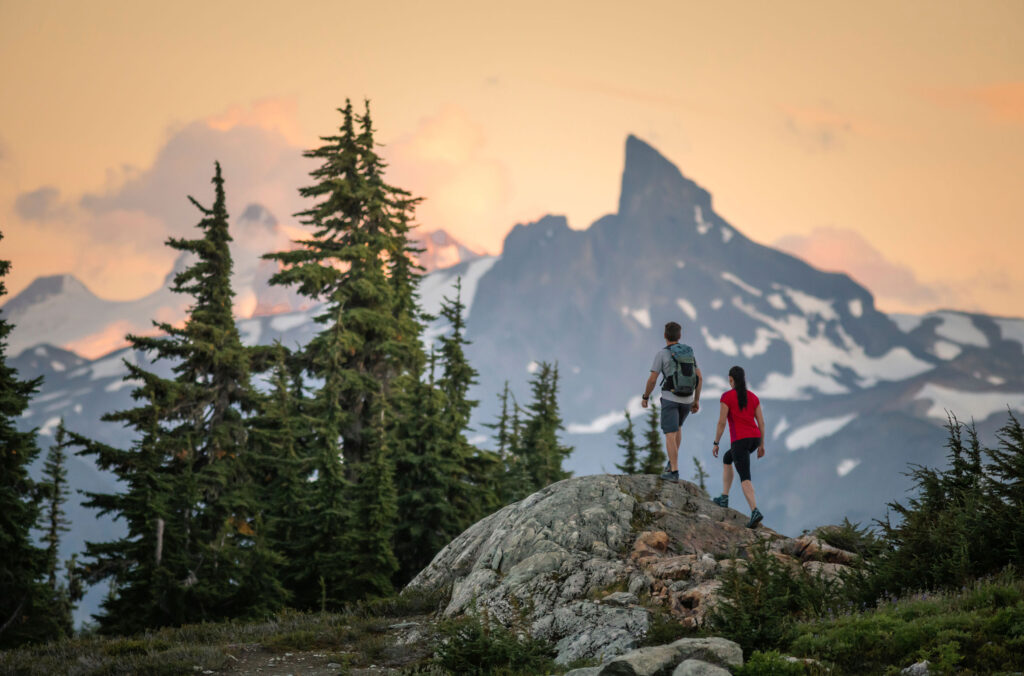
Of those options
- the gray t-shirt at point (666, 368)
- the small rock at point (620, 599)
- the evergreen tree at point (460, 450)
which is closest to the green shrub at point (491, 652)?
the small rock at point (620, 599)

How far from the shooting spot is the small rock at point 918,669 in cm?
830

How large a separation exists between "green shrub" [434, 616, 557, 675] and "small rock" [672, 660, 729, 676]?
9.05 feet

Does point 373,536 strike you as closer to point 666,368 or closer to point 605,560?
point 605,560

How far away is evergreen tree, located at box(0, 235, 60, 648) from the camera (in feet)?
89.0

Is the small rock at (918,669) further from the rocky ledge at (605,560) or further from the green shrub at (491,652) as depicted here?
the green shrub at (491,652)

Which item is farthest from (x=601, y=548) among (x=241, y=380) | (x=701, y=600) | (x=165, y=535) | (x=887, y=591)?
(x=241, y=380)

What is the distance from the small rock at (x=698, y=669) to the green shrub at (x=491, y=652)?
109 inches

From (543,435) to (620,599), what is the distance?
26.2 m

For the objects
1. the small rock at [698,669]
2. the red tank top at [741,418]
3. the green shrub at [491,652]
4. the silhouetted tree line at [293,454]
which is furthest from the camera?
the silhouetted tree line at [293,454]

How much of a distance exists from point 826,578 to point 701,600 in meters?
2.06

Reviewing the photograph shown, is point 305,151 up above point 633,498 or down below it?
above

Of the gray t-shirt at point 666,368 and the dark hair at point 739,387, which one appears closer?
the dark hair at point 739,387

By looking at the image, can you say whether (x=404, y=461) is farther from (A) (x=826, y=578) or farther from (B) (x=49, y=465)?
(B) (x=49, y=465)

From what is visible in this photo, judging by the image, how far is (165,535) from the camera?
1064 inches
